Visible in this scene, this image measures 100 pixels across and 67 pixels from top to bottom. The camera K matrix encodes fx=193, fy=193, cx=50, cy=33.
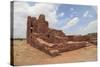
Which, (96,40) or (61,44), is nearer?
(61,44)

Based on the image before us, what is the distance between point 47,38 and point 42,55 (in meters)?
0.23

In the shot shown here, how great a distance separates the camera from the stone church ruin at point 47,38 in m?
2.41

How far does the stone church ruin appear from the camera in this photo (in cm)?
241

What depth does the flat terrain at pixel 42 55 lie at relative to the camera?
7.69ft

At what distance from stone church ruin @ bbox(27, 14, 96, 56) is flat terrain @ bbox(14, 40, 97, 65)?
5 cm

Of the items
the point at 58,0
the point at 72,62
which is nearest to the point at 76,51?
the point at 72,62

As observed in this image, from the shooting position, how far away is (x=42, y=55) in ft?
8.00

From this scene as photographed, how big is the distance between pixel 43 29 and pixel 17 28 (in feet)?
1.10

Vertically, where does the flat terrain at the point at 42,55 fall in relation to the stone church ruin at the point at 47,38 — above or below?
below

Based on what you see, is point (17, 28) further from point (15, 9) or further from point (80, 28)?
point (80, 28)

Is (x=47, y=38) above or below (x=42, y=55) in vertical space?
above

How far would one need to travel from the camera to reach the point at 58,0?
2.54 m

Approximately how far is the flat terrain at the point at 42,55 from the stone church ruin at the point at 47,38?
5cm

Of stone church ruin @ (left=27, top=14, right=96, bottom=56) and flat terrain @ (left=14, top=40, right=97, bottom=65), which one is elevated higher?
stone church ruin @ (left=27, top=14, right=96, bottom=56)
